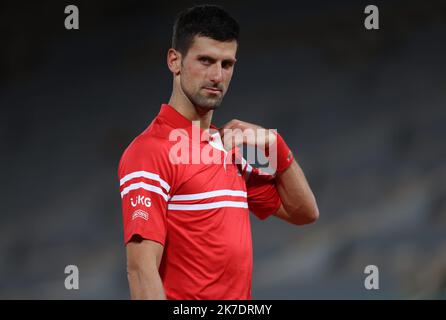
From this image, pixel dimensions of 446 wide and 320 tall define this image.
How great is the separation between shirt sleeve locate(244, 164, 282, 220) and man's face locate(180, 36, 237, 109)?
10.1 inches

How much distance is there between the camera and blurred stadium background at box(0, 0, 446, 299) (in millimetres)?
4055

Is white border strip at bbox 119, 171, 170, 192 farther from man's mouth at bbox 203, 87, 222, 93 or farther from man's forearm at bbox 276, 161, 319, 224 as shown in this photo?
man's forearm at bbox 276, 161, 319, 224

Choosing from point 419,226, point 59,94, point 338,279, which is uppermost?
point 59,94

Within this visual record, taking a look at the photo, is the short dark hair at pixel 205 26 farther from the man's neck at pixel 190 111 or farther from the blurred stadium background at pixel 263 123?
the blurred stadium background at pixel 263 123

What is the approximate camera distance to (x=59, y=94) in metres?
4.23

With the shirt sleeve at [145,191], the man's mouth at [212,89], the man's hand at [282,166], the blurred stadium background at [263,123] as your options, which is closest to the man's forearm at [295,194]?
the man's hand at [282,166]

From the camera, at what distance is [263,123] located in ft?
13.7

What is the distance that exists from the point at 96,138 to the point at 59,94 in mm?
345

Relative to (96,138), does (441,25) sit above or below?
above

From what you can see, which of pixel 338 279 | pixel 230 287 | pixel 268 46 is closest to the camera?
pixel 230 287

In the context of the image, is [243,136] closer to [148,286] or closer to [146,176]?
[146,176]

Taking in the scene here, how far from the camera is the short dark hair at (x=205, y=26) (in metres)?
1.81
